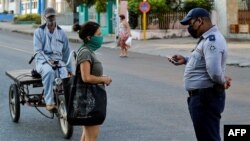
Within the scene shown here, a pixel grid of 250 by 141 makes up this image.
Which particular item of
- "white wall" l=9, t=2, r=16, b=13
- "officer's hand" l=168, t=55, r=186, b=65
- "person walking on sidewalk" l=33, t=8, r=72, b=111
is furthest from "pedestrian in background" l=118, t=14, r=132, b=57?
"white wall" l=9, t=2, r=16, b=13

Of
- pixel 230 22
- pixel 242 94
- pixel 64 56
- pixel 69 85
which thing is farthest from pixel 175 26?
pixel 69 85

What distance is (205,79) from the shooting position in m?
5.51

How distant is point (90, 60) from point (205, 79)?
1.33 m

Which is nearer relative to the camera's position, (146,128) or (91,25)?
(91,25)

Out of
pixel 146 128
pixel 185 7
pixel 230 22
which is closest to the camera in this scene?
pixel 146 128

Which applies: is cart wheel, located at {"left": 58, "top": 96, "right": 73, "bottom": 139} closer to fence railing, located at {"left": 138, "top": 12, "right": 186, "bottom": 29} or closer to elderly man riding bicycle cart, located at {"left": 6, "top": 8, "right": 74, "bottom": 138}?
elderly man riding bicycle cart, located at {"left": 6, "top": 8, "right": 74, "bottom": 138}

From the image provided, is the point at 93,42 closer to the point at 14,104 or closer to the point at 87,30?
the point at 87,30

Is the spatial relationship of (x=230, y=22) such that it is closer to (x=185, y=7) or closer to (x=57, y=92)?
(x=185, y=7)

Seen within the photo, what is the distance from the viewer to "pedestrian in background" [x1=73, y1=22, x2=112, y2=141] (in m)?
6.14

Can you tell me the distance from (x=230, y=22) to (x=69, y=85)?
26.4 m

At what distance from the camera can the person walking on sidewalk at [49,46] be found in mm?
8641

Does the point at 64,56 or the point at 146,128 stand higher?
the point at 64,56

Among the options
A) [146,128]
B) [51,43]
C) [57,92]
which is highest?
[51,43]

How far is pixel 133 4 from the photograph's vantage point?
33.7 meters
